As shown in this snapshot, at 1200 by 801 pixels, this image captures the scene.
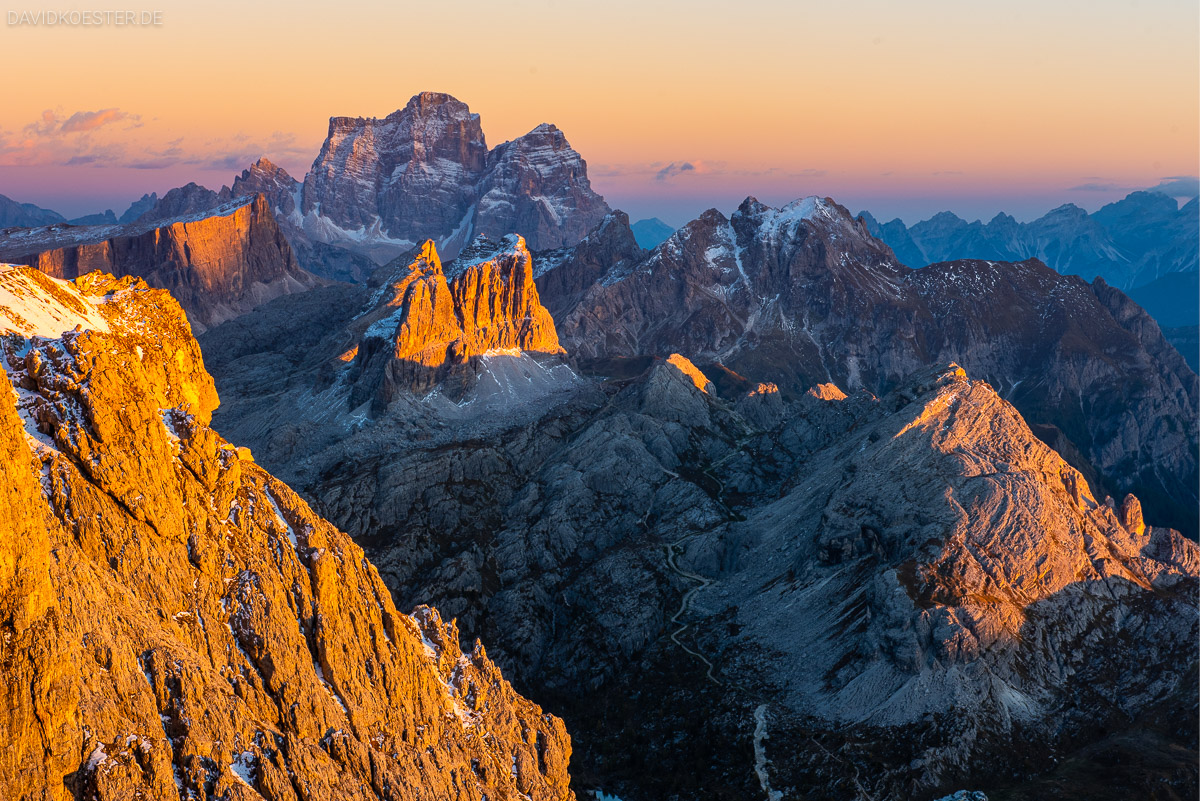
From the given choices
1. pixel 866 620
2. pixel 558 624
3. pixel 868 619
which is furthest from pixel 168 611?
pixel 558 624

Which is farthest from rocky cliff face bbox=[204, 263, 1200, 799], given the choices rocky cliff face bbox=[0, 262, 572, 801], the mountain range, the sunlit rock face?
rocky cliff face bbox=[0, 262, 572, 801]

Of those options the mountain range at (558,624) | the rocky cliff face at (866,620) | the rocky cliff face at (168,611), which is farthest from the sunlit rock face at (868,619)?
the rocky cliff face at (168,611)

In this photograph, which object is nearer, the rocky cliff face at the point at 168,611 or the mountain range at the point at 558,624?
the rocky cliff face at the point at 168,611

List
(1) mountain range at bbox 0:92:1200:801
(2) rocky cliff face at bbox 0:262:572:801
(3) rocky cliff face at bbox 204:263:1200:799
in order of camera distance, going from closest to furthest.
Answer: (2) rocky cliff face at bbox 0:262:572:801 < (1) mountain range at bbox 0:92:1200:801 < (3) rocky cliff face at bbox 204:263:1200:799

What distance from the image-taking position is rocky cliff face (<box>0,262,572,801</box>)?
57812 mm

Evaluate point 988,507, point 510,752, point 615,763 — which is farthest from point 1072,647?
point 510,752

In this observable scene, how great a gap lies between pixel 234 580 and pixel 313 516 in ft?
47.2

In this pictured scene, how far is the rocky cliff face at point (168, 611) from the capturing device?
190 ft

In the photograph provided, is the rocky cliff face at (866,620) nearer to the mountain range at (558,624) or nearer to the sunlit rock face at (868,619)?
the sunlit rock face at (868,619)

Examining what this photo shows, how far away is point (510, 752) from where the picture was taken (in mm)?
100688

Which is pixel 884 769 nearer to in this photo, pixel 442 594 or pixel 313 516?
pixel 313 516

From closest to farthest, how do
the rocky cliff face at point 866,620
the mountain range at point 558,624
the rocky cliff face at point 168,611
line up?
the rocky cliff face at point 168,611
the mountain range at point 558,624
the rocky cliff face at point 866,620

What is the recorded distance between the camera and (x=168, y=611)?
228 feet

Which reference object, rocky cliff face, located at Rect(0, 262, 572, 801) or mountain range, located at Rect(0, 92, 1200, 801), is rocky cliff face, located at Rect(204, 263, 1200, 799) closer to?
mountain range, located at Rect(0, 92, 1200, 801)
